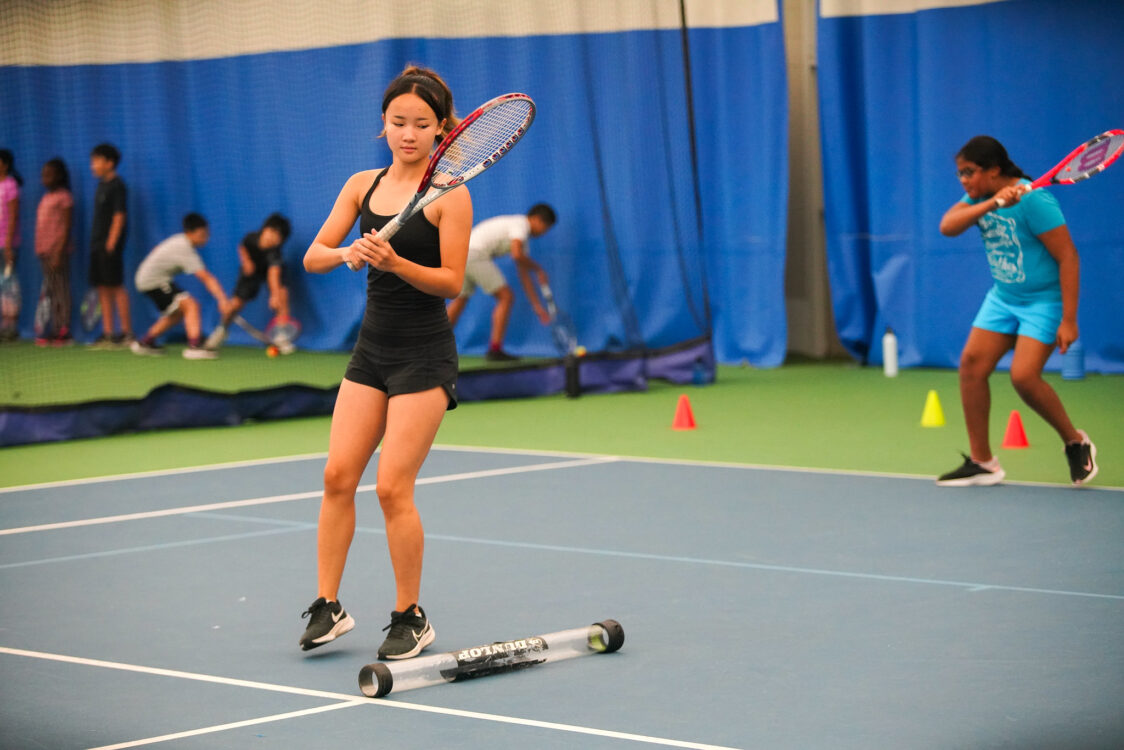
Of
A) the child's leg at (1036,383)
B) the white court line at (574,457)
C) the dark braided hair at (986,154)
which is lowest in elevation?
the white court line at (574,457)

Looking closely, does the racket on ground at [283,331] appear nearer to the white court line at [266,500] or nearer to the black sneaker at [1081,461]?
the white court line at [266,500]

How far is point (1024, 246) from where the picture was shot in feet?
21.3

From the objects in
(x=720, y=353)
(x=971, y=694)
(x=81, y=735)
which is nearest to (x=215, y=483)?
(x=81, y=735)

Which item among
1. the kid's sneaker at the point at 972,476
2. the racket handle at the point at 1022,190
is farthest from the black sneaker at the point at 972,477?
the racket handle at the point at 1022,190

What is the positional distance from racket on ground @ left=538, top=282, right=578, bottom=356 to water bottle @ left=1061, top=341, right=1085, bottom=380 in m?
3.69

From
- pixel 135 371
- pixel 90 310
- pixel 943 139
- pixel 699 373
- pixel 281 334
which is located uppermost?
pixel 943 139

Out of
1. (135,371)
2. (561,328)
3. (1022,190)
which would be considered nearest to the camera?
(1022,190)

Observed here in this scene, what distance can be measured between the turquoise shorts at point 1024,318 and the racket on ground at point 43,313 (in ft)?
34.7

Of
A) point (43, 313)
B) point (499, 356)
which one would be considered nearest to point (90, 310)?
point (43, 313)

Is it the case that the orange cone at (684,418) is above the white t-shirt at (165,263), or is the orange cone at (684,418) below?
below

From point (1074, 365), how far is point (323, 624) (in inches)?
332

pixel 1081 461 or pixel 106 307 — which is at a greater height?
pixel 106 307

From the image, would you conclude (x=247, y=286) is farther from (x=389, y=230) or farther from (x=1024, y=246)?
(x=389, y=230)

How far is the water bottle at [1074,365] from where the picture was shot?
443 inches
